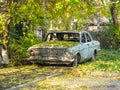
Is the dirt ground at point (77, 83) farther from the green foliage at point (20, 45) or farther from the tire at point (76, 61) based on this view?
the green foliage at point (20, 45)

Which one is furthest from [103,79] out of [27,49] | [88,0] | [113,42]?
[113,42]

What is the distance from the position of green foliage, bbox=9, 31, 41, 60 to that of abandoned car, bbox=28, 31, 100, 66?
1.74 ft

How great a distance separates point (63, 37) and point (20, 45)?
2.26m

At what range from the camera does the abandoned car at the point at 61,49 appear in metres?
18.2

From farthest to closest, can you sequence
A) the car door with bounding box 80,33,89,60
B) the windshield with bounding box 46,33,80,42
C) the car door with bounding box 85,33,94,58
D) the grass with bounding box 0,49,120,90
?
the car door with bounding box 85,33,94,58 < the windshield with bounding box 46,33,80,42 < the car door with bounding box 80,33,89,60 < the grass with bounding box 0,49,120,90

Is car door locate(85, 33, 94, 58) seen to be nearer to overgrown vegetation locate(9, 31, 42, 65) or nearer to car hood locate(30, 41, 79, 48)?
car hood locate(30, 41, 79, 48)

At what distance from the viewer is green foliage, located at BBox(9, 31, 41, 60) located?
18688 millimetres

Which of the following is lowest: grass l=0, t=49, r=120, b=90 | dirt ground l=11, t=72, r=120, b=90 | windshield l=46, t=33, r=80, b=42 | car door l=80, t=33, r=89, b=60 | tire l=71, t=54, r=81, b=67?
dirt ground l=11, t=72, r=120, b=90

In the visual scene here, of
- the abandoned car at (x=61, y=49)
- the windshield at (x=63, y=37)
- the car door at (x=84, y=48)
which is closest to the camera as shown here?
the abandoned car at (x=61, y=49)

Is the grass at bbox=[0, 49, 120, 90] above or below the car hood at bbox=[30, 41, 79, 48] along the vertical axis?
below

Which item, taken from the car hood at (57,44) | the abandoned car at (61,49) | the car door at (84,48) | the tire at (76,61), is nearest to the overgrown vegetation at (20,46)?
the abandoned car at (61,49)

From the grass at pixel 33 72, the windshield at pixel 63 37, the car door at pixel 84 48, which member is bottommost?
the grass at pixel 33 72

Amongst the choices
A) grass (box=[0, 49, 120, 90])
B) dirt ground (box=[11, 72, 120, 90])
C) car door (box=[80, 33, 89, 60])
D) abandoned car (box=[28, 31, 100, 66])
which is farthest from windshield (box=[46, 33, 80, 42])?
dirt ground (box=[11, 72, 120, 90])

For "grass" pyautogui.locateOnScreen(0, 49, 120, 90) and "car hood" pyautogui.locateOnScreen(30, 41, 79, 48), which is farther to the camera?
"car hood" pyautogui.locateOnScreen(30, 41, 79, 48)
